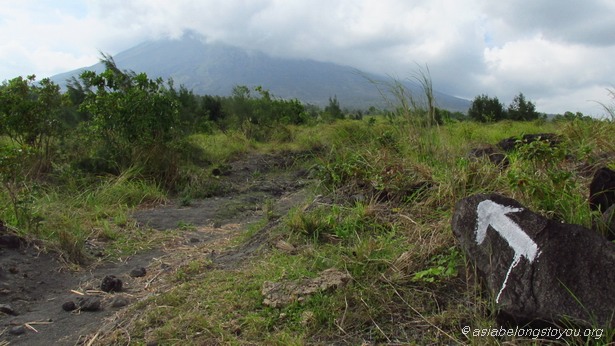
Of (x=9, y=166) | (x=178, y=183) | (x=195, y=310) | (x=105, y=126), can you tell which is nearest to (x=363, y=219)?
(x=195, y=310)

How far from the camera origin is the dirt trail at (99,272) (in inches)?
125

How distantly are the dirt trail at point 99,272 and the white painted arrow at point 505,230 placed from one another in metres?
1.86

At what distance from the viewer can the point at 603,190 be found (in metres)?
3.12

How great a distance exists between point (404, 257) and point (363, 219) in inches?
34.9

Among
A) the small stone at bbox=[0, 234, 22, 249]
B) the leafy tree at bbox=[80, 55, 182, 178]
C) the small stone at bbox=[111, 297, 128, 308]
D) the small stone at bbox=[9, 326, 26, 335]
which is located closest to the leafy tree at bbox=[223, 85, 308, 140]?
the leafy tree at bbox=[80, 55, 182, 178]

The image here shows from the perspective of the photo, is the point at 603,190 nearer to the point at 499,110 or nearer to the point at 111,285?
the point at 111,285

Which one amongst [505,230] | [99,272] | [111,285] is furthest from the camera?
[99,272]

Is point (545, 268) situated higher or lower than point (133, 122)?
lower

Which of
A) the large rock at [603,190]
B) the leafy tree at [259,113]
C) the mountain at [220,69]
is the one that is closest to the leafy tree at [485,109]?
the leafy tree at [259,113]

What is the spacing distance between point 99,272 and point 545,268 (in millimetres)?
3418

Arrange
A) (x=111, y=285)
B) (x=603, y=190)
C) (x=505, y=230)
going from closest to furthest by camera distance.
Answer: (x=505, y=230)
(x=603, y=190)
(x=111, y=285)

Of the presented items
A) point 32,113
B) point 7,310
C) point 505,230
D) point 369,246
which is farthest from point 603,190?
point 32,113

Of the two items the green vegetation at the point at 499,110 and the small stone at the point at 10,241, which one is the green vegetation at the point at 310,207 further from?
the green vegetation at the point at 499,110

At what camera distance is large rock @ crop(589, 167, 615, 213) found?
3121 millimetres
